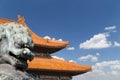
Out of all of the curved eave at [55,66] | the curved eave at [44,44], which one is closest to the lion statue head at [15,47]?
the curved eave at [55,66]

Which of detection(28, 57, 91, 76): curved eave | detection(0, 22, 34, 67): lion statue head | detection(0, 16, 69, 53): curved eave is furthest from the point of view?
detection(0, 16, 69, 53): curved eave

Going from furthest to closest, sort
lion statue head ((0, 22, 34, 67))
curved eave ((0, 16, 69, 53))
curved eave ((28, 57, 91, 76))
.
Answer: curved eave ((0, 16, 69, 53)) → curved eave ((28, 57, 91, 76)) → lion statue head ((0, 22, 34, 67))

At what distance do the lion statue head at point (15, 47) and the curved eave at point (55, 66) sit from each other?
19895mm

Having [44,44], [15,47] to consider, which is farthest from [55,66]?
[15,47]

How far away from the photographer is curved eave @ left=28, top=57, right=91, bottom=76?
25766 millimetres

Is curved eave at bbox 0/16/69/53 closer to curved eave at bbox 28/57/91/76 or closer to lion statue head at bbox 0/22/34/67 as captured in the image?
curved eave at bbox 28/57/91/76

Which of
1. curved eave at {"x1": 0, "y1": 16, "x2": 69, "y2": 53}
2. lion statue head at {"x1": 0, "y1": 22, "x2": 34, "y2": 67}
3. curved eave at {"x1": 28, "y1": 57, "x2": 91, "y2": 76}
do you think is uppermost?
curved eave at {"x1": 0, "y1": 16, "x2": 69, "y2": 53}

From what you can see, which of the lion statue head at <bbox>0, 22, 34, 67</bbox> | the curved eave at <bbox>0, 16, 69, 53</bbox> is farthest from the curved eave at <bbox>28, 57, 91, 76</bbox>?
the lion statue head at <bbox>0, 22, 34, 67</bbox>

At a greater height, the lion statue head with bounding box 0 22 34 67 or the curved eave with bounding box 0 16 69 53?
the curved eave with bounding box 0 16 69 53

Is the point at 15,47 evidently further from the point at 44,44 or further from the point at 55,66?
the point at 44,44

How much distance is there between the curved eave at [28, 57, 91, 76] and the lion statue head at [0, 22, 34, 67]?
19895mm

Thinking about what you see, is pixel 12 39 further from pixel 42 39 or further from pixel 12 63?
pixel 42 39

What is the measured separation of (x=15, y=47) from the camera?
4.88 metres

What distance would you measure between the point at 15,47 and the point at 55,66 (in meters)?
22.5
